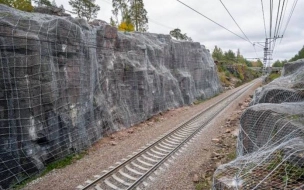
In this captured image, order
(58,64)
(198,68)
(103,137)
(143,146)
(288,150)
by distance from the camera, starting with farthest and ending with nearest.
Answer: (198,68) < (103,137) < (143,146) < (58,64) < (288,150)

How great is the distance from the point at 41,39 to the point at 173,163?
6941mm

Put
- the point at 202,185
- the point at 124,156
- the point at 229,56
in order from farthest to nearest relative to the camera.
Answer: the point at 229,56 → the point at 124,156 → the point at 202,185

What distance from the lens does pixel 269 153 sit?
513cm

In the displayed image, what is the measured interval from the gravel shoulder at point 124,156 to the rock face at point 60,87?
629 mm

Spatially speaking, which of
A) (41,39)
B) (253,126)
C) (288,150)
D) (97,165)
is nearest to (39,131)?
(97,165)

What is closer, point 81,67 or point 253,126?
point 253,126

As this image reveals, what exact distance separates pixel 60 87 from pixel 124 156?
12.9 ft

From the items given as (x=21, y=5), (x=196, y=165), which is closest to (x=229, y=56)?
(x=21, y=5)

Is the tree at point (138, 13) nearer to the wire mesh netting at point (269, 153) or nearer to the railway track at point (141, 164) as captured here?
the railway track at point (141, 164)

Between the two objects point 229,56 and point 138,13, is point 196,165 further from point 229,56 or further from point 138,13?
point 229,56

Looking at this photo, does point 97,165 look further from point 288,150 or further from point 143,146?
point 288,150

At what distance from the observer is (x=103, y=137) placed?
12852 mm

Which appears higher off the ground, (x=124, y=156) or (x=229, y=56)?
(x=229, y=56)

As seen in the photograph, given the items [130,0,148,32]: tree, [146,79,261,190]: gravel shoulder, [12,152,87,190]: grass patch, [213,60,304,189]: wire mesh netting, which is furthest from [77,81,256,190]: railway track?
[130,0,148,32]: tree
